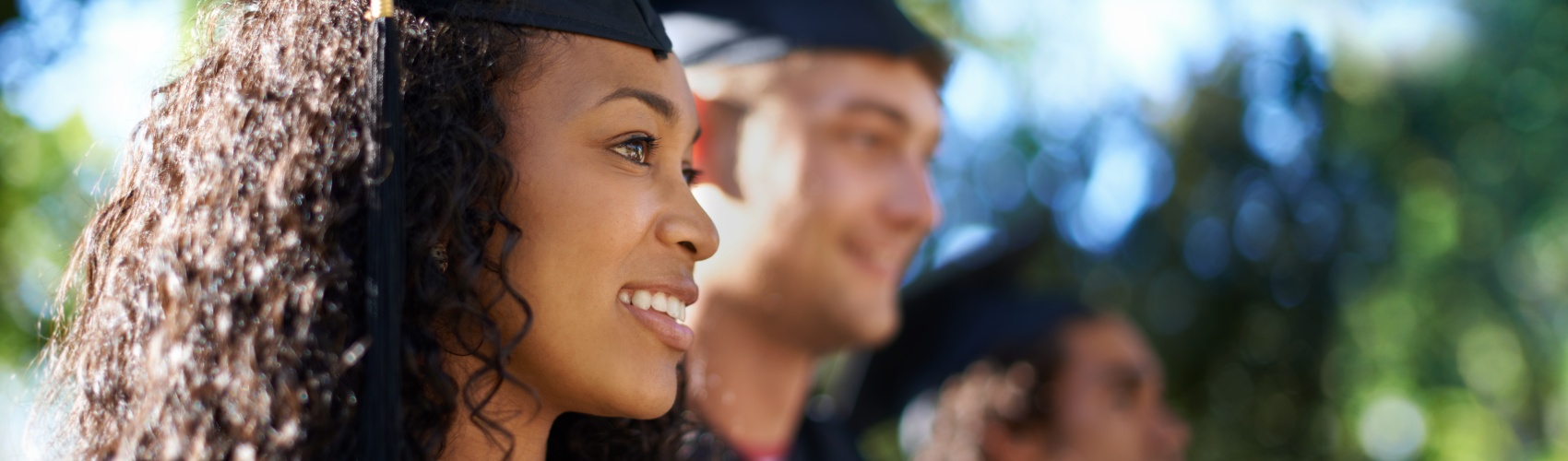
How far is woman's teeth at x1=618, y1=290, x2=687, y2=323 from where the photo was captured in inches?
71.3

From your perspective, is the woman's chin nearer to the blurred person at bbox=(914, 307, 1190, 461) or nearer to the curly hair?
the curly hair

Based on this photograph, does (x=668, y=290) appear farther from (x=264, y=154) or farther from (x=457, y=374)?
(x=264, y=154)

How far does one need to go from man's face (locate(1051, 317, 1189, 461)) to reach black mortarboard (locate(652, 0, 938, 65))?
143 cm

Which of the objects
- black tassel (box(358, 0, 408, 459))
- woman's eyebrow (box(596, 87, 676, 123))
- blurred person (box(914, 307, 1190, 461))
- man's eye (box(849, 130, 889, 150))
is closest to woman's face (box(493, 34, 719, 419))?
woman's eyebrow (box(596, 87, 676, 123))

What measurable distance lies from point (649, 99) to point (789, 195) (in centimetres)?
102

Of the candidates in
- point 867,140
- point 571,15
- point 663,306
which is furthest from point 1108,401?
point 571,15

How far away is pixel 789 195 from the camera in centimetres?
288

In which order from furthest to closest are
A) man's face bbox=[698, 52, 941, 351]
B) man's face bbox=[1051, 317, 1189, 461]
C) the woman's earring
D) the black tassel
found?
man's face bbox=[1051, 317, 1189, 461] → man's face bbox=[698, 52, 941, 351] → the woman's earring → the black tassel

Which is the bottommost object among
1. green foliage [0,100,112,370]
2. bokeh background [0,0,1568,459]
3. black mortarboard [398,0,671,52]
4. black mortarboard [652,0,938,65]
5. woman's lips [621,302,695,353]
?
bokeh background [0,0,1568,459]

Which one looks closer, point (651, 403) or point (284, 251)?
point (284, 251)

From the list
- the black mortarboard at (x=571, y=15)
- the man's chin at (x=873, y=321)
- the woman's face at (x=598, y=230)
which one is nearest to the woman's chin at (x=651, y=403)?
the woman's face at (x=598, y=230)

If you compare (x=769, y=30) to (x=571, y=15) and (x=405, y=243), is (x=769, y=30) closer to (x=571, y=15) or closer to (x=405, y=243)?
(x=571, y=15)

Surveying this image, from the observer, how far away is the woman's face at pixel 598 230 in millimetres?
1726

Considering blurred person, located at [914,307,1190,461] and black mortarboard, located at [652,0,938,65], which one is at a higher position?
black mortarboard, located at [652,0,938,65]
